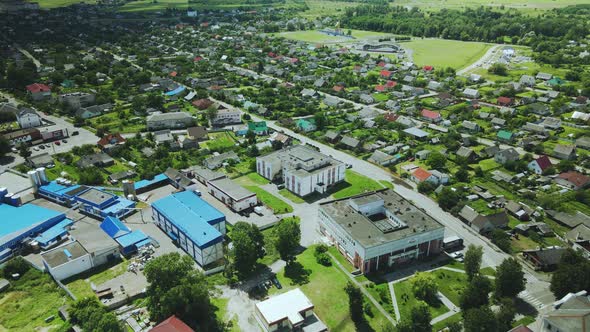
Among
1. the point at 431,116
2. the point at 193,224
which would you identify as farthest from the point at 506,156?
the point at 193,224

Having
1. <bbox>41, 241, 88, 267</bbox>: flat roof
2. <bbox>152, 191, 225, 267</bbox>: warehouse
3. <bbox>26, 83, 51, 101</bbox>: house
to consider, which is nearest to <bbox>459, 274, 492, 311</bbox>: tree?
<bbox>152, 191, 225, 267</bbox>: warehouse

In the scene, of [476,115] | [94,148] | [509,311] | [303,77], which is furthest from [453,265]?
[303,77]

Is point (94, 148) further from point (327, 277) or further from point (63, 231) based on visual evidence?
point (327, 277)

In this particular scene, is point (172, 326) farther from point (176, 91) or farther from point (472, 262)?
point (176, 91)

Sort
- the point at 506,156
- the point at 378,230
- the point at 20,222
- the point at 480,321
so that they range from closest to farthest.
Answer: the point at 480,321 < the point at 378,230 < the point at 20,222 < the point at 506,156

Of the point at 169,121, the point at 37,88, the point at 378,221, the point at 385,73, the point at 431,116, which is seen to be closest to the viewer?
the point at 378,221

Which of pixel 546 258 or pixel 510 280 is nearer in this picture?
pixel 510 280

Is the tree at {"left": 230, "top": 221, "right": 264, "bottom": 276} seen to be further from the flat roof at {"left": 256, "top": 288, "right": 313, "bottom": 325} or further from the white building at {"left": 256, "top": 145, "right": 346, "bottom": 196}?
the white building at {"left": 256, "top": 145, "right": 346, "bottom": 196}
